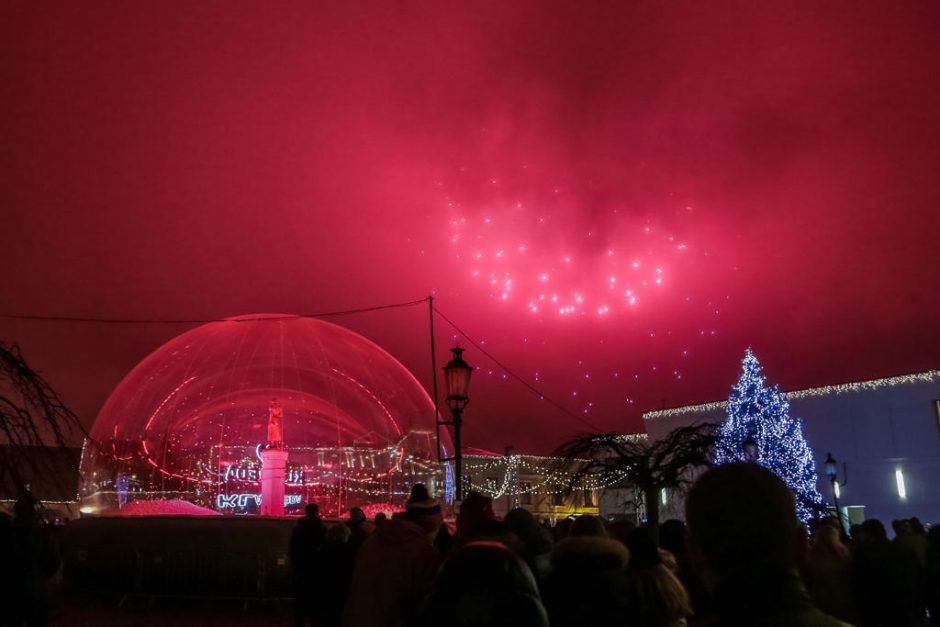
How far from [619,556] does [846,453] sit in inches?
1566

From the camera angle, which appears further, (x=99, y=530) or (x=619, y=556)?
(x=99, y=530)

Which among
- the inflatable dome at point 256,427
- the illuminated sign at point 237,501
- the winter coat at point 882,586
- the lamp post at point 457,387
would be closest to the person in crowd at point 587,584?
the winter coat at point 882,586

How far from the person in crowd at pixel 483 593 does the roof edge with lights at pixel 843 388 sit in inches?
1564

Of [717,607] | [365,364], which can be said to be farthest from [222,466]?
[717,607]

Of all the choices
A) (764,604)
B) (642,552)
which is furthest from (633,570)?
(764,604)

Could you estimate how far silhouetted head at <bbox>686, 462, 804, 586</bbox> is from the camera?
1838 mm

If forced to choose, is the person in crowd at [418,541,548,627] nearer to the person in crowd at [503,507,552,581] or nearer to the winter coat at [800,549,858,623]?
the person in crowd at [503,507,552,581]

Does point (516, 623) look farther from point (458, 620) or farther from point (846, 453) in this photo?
point (846, 453)

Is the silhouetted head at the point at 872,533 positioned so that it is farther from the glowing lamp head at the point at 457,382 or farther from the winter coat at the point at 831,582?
the glowing lamp head at the point at 457,382

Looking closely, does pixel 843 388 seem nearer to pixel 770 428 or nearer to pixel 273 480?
pixel 770 428

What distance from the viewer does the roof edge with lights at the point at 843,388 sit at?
36.7 meters

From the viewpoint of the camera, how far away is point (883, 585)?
Result: 23.6 ft

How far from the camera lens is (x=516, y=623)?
8.84 ft

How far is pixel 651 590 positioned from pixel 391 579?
57.1 inches
